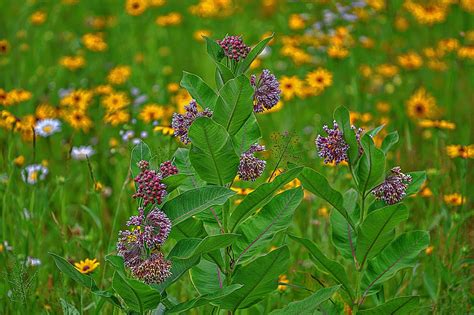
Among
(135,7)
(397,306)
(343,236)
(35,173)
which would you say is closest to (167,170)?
(343,236)

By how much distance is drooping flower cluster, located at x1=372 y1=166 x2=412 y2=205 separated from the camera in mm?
1699

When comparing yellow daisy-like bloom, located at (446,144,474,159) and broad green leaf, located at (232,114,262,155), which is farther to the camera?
yellow daisy-like bloom, located at (446,144,474,159)

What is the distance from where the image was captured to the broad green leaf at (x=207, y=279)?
1.75m

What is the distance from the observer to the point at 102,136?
3.64 m

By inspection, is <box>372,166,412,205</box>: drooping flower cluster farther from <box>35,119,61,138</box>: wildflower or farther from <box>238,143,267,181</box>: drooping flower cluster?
<box>35,119,61,138</box>: wildflower

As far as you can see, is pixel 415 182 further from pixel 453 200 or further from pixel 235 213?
pixel 453 200

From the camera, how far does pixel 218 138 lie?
5.06 feet

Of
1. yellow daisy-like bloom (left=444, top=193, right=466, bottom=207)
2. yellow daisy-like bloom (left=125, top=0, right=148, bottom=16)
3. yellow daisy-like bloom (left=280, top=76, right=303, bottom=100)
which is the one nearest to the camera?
yellow daisy-like bloom (left=444, top=193, right=466, bottom=207)

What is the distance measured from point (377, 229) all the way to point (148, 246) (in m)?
0.52

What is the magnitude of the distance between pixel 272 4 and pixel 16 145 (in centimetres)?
287

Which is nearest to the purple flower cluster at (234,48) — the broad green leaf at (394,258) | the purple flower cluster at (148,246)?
the purple flower cluster at (148,246)

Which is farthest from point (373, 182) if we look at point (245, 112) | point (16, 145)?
point (16, 145)

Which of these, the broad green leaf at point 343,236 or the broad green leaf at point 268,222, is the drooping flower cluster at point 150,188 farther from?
the broad green leaf at point 343,236

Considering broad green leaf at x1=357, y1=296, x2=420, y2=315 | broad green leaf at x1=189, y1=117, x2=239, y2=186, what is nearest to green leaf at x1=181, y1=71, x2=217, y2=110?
broad green leaf at x1=189, y1=117, x2=239, y2=186
